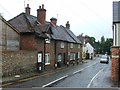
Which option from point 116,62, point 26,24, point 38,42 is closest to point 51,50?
point 38,42

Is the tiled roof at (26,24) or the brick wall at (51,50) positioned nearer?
the tiled roof at (26,24)

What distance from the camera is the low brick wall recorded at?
2444cm

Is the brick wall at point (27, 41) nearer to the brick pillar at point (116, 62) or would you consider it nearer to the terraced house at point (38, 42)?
the terraced house at point (38, 42)

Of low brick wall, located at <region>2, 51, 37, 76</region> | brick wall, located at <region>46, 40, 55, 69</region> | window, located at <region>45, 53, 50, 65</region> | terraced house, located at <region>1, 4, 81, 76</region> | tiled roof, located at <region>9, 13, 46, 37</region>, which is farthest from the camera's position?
brick wall, located at <region>46, 40, 55, 69</region>

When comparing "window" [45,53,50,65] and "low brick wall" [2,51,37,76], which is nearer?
"low brick wall" [2,51,37,76]

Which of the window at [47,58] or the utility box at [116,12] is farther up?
the utility box at [116,12]

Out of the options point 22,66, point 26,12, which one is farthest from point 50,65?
point 22,66

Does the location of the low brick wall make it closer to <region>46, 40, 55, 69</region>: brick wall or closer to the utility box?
<region>46, 40, 55, 69</region>: brick wall

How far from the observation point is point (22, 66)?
2825 centimetres

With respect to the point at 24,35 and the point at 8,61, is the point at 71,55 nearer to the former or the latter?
the point at 24,35

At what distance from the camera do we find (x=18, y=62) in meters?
27.2

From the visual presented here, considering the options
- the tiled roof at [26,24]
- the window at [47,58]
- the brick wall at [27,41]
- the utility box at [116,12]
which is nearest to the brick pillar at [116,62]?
the utility box at [116,12]

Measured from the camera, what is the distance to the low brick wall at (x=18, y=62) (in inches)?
962

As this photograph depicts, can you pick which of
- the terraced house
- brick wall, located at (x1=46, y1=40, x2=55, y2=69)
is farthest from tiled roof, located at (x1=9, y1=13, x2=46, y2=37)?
brick wall, located at (x1=46, y1=40, x2=55, y2=69)
